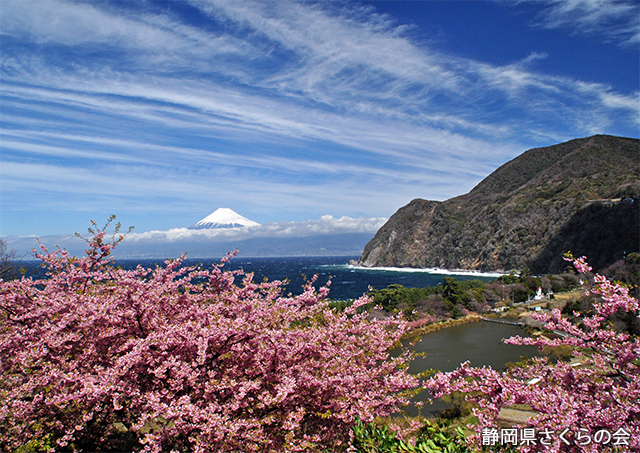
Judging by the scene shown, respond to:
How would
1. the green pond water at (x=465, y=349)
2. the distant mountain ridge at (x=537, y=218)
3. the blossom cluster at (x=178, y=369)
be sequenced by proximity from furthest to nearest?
the distant mountain ridge at (x=537, y=218) < the green pond water at (x=465, y=349) < the blossom cluster at (x=178, y=369)

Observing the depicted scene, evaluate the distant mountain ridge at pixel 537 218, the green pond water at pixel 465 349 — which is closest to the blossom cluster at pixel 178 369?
the green pond water at pixel 465 349

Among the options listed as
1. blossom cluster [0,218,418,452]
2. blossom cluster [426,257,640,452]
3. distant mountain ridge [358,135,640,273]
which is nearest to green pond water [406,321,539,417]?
blossom cluster [0,218,418,452]

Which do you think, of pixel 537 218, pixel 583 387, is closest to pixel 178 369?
pixel 583 387

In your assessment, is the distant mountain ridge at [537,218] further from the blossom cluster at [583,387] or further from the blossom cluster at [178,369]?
the blossom cluster at [178,369]

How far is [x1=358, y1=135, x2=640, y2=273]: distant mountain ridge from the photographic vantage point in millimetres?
89000

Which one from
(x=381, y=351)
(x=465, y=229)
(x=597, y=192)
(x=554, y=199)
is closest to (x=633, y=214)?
(x=597, y=192)

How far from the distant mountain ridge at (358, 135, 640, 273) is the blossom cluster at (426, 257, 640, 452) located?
8411 cm

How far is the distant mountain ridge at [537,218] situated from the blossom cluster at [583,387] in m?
84.1

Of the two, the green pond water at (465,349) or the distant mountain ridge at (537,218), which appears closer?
the green pond water at (465,349)

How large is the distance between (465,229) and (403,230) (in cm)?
4010

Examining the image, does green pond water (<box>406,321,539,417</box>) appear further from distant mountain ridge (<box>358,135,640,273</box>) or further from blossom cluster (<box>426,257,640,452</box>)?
distant mountain ridge (<box>358,135,640,273</box>)

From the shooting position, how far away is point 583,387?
4789mm

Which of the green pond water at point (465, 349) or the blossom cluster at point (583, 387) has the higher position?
the blossom cluster at point (583, 387)

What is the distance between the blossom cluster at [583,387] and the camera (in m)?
4.18
